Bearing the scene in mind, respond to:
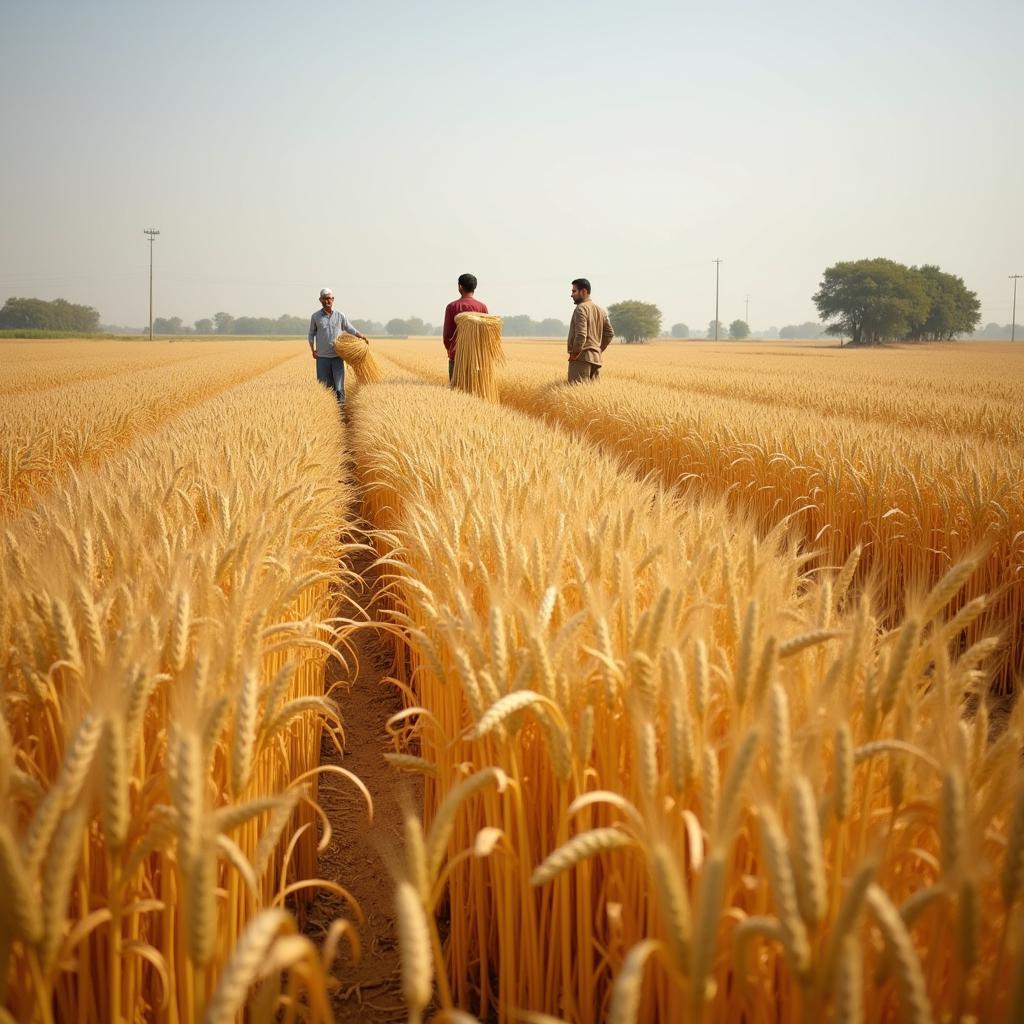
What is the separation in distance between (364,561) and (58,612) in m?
3.65

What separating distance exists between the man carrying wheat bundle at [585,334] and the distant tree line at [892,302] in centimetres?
5460

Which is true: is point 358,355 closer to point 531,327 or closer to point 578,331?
point 578,331

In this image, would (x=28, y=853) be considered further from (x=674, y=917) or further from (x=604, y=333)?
(x=604, y=333)

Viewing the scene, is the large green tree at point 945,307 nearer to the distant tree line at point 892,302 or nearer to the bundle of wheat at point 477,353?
the distant tree line at point 892,302

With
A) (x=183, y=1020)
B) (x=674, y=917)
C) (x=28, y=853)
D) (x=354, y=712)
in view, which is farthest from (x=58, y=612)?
(x=354, y=712)

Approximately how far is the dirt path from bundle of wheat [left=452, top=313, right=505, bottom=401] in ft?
21.0

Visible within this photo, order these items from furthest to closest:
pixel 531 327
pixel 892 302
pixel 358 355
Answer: pixel 531 327
pixel 892 302
pixel 358 355

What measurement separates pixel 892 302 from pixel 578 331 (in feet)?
182

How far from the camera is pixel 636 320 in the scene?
8612 cm

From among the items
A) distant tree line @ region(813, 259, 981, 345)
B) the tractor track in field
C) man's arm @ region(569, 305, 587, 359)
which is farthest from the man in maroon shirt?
distant tree line @ region(813, 259, 981, 345)

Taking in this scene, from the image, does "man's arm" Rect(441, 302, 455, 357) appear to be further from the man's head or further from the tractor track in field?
the tractor track in field

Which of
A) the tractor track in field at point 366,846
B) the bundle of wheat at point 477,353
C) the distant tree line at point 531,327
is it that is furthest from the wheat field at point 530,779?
the distant tree line at point 531,327

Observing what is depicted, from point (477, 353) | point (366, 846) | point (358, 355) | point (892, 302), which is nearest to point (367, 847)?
point (366, 846)

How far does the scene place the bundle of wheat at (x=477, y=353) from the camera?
9023 mm
